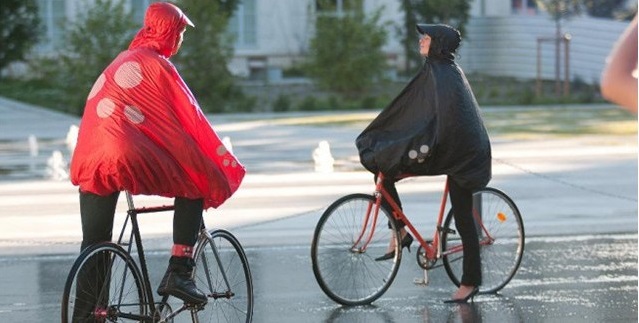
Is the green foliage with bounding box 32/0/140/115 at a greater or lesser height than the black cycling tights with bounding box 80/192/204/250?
lesser

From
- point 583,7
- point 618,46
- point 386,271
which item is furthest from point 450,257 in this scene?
point 583,7

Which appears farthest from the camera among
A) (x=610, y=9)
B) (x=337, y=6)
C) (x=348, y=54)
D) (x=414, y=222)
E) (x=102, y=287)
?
(x=610, y=9)

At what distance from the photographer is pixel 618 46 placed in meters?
2.34

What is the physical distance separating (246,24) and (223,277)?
33065mm

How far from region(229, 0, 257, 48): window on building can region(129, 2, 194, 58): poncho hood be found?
3294 centimetres

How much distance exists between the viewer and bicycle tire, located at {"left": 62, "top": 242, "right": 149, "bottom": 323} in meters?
5.85

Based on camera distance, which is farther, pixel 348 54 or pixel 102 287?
pixel 348 54

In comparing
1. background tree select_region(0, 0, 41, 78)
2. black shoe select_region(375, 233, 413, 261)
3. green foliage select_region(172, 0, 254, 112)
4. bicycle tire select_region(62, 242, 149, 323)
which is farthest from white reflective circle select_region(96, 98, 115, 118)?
background tree select_region(0, 0, 41, 78)

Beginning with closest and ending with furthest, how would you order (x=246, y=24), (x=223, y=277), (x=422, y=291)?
(x=223, y=277)
(x=422, y=291)
(x=246, y=24)

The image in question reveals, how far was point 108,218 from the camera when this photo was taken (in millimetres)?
6078

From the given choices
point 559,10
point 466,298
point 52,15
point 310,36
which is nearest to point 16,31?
point 52,15

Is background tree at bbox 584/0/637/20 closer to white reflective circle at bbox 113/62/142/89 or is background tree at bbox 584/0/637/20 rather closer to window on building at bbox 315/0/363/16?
window on building at bbox 315/0/363/16

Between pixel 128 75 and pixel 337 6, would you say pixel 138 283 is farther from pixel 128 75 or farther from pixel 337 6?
pixel 337 6

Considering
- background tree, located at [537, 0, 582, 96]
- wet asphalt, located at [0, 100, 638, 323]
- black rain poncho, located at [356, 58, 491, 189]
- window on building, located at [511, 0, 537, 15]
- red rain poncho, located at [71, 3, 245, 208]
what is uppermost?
red rain poncho, located at [71, 3, 245, 208]
